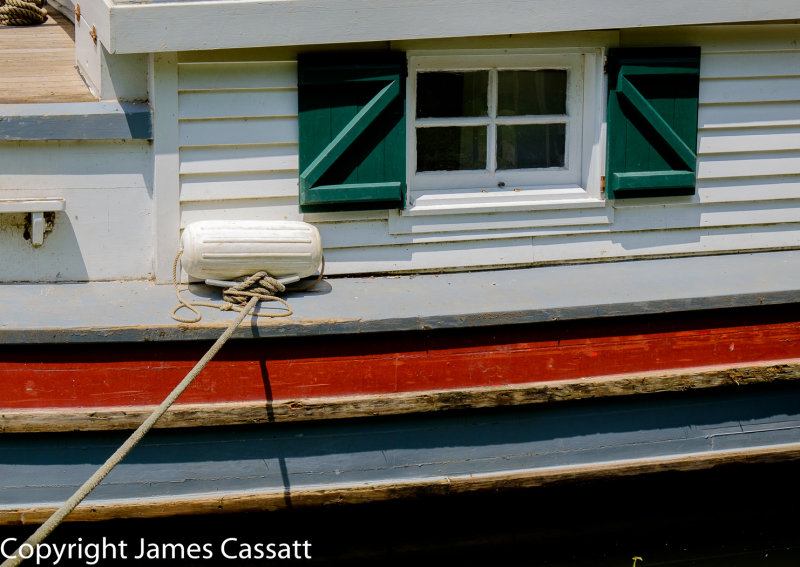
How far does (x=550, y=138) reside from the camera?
5398 millimetres

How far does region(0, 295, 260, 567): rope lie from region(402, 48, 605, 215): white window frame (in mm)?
1186

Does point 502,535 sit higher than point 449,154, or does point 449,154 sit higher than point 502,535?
point 449,154

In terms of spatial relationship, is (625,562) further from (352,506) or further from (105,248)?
(105,248)

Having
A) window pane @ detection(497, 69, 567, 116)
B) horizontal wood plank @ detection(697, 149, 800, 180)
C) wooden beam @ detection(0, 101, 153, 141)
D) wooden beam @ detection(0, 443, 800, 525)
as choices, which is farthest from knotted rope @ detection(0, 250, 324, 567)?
horizontal wood plank @ detection(697, 149, 800, 180)

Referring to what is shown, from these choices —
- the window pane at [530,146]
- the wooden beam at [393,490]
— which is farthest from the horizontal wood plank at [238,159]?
the wooden beam at [393,490]

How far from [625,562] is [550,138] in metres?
2.14

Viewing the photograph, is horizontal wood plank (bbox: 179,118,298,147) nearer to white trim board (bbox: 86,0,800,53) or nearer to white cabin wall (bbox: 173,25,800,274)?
white cabin wall (bbox: 173,25,800,274)

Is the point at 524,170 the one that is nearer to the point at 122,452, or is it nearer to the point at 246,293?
the point at 246,293

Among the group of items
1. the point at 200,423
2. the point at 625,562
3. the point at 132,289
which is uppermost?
the point at 132,289

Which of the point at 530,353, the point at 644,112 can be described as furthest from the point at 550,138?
the point at 530,353

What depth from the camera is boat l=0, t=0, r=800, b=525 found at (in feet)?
14.9

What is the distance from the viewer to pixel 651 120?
5.29m

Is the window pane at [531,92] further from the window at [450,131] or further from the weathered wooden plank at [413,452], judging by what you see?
the weathered wooden plank at [413,452]

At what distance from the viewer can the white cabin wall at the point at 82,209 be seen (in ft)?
16.0
